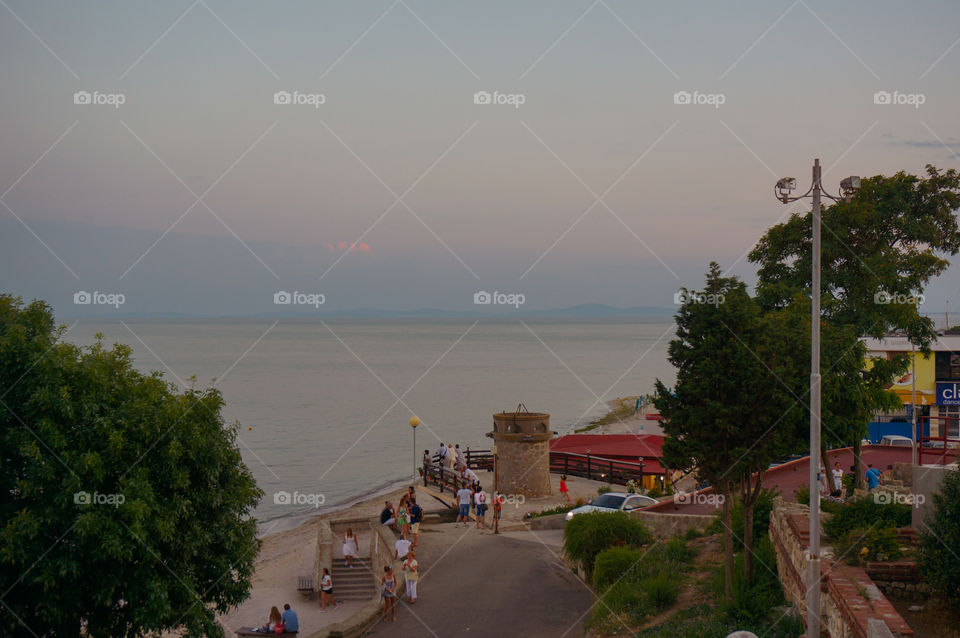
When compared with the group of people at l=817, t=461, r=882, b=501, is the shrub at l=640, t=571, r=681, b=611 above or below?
below

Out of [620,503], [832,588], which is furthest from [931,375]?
[832,588]

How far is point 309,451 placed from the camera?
210 feet

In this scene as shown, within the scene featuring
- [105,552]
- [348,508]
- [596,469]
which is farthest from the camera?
[348,508]

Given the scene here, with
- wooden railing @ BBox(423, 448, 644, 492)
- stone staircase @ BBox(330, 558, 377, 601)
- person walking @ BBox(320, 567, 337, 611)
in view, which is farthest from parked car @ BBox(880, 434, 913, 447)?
person walking @ BBox(320, 567, 337, 611)

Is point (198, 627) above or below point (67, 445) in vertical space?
below

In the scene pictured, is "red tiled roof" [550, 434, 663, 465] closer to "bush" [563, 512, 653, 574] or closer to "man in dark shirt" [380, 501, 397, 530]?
"man in dark shirt" [380, 501, 397, 530]

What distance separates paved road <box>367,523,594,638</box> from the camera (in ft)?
59.2

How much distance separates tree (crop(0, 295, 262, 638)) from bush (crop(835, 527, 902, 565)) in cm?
1118

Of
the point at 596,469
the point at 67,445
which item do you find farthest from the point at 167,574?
the point at 596,469

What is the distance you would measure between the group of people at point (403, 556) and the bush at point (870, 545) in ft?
34.6

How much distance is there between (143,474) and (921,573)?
12807mm

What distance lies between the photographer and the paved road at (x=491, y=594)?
18031 mm

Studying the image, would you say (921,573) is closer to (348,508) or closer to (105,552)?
(105,552)

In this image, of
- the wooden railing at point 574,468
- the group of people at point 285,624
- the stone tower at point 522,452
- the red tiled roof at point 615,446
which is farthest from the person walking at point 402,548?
the red tiled roof at point 615,446
